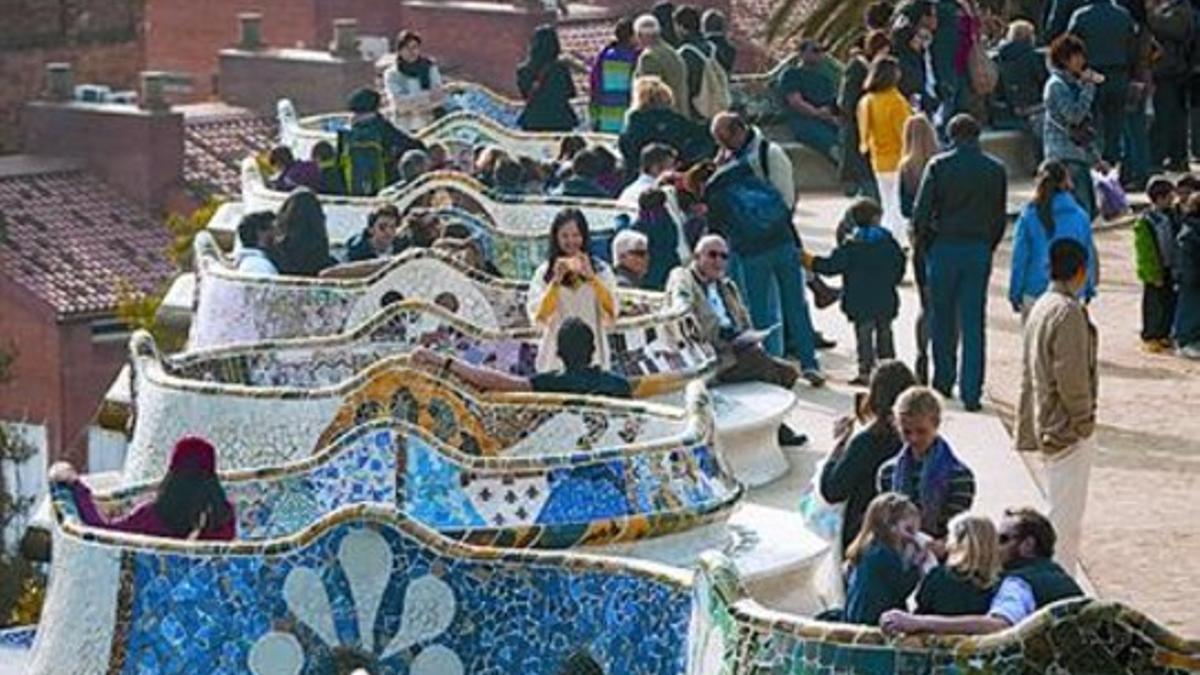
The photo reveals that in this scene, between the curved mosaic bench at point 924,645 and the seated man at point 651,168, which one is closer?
the curved mosaic bench at point 924,645

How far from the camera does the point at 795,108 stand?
34.5 meters

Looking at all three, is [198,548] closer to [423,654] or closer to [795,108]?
[423,654]

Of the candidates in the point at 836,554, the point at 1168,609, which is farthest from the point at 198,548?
the point at 1168,609

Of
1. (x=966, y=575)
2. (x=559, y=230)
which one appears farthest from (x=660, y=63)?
(x=966, y=575)

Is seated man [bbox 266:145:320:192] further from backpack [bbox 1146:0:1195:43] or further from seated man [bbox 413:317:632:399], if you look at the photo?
seated man [bbox 413:317:632:399]

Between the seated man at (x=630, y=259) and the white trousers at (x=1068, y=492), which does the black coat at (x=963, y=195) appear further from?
the white trousers at (x=1068, y=492)

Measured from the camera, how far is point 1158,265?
27844 mm

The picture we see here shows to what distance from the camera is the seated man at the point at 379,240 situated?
82.4 ft

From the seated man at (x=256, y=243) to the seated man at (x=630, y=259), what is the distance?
62.8 inches

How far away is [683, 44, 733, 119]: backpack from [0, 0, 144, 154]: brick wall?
4356cm

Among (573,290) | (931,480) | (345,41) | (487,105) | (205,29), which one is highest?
(931,480)

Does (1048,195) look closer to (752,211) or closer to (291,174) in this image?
(752,211)

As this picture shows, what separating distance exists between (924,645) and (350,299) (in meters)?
9.47

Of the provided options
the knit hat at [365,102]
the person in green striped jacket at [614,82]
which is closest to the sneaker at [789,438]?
the knit hat at [365,102]
